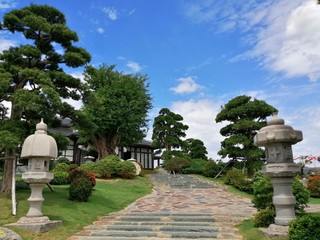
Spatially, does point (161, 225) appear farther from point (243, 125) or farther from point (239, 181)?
point (243, 125)

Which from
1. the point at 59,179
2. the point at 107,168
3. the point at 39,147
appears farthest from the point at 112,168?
the point at 39,147

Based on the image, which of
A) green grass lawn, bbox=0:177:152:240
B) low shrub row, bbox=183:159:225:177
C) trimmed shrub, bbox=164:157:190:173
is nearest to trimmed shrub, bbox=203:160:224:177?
low shrub row, bbox=183:159:225:177

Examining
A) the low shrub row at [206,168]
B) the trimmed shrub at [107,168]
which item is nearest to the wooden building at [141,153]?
the low shrub row at [206,168]

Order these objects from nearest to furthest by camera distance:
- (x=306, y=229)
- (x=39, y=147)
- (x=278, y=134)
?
(x=306, y=229)
(x=278, y=134)
(x=39, y=147)

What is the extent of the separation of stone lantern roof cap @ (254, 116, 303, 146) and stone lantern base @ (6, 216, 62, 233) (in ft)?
19.8

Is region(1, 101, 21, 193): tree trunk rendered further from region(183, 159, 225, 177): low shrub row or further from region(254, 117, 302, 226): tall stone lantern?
region(183, 159, 225, 177): low shrub row

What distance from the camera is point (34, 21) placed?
1205 centimetres

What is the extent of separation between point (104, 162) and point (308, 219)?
58.7 ft

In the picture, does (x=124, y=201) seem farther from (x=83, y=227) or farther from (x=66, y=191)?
(x=83, y=227)

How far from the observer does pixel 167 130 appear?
35.7 metres

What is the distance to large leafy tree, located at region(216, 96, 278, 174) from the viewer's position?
22.0 m

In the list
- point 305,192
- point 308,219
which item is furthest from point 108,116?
→ point 308,219

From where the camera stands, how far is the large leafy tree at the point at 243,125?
21953mm

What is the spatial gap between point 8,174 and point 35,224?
4.36m
